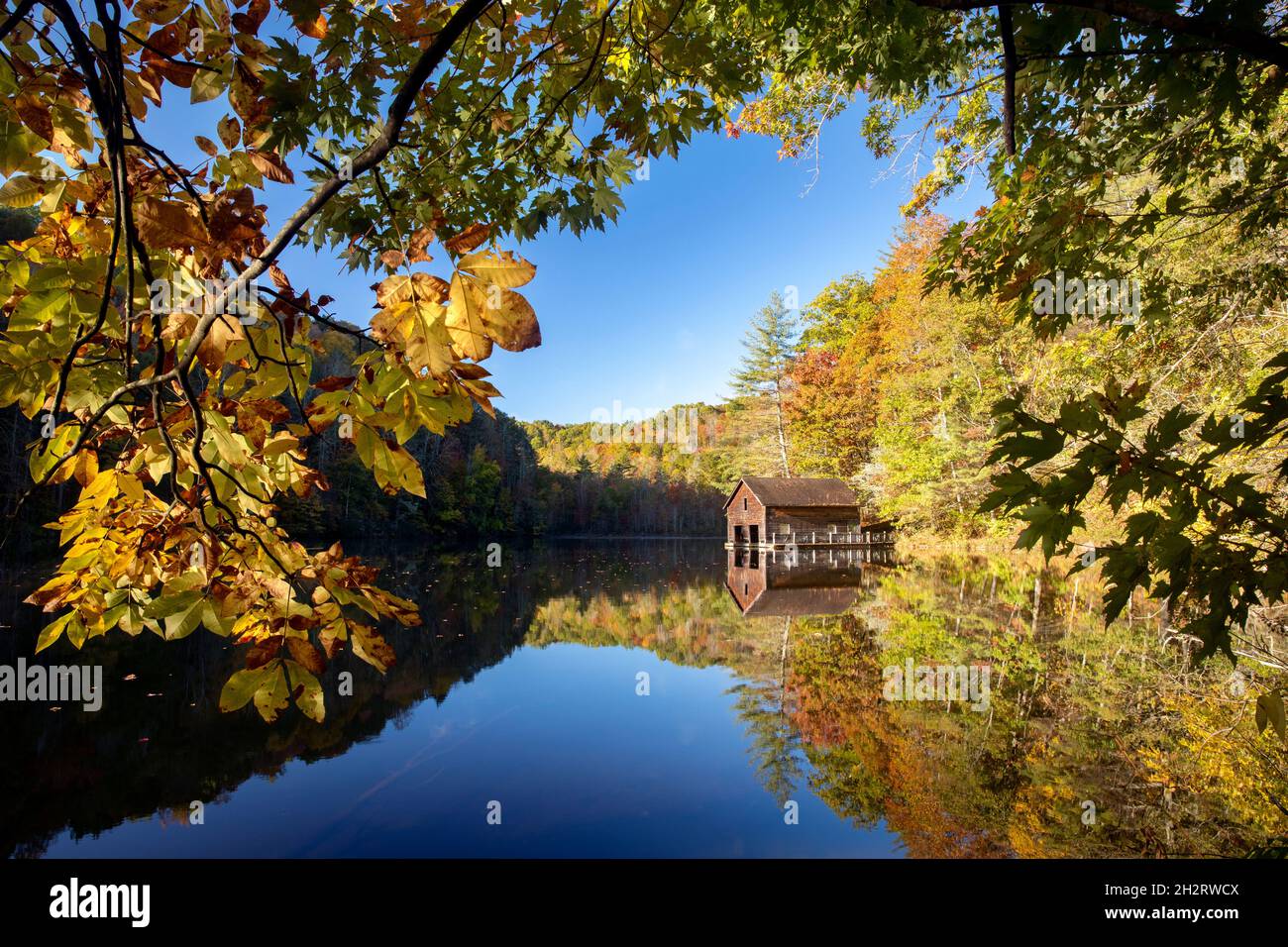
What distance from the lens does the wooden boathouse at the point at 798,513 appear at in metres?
32.5

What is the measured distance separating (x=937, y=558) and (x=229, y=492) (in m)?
28.5

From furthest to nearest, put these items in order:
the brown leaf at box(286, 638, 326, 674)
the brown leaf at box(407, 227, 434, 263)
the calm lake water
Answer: the calm lake water → the brown leaf at box(286, 638, 326, 674) → the brown leaf at box(407, 227, 434, 263)

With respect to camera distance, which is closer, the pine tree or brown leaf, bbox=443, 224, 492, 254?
brown leaf, bbox=443, 224, 492, 254

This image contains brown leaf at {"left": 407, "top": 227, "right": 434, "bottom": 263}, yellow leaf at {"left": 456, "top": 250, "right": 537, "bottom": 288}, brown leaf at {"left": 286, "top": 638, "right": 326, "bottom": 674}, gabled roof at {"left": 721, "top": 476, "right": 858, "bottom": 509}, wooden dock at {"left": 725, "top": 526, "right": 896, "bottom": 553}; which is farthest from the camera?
wooden dock at {"left": 725, "top": 526, "right": 896, "bottom": 553}

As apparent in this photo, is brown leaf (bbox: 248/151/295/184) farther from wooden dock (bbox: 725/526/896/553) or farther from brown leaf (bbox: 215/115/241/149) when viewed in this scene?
wooden dock (bbox: 725/526/896/553)

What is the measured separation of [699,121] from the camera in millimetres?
2244

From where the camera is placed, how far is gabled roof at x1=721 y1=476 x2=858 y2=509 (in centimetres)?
3238

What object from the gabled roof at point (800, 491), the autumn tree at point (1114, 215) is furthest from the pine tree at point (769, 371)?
the autumn tree at point (1114, 215)

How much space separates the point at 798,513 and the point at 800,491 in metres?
1.29

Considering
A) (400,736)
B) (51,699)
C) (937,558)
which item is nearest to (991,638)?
(400,736)

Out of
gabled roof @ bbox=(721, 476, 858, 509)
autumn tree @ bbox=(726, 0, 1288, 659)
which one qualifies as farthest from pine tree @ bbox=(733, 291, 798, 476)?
autumn tree @ bbox=(726, 0, 1288, 659)

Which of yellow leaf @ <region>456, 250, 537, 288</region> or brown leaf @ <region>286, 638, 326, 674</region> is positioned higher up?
yellow leaf @ <region>456, 250, 537, 288</region>

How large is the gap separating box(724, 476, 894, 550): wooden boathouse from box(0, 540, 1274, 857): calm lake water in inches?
835

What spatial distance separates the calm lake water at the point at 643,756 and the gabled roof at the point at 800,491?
2114 cm
